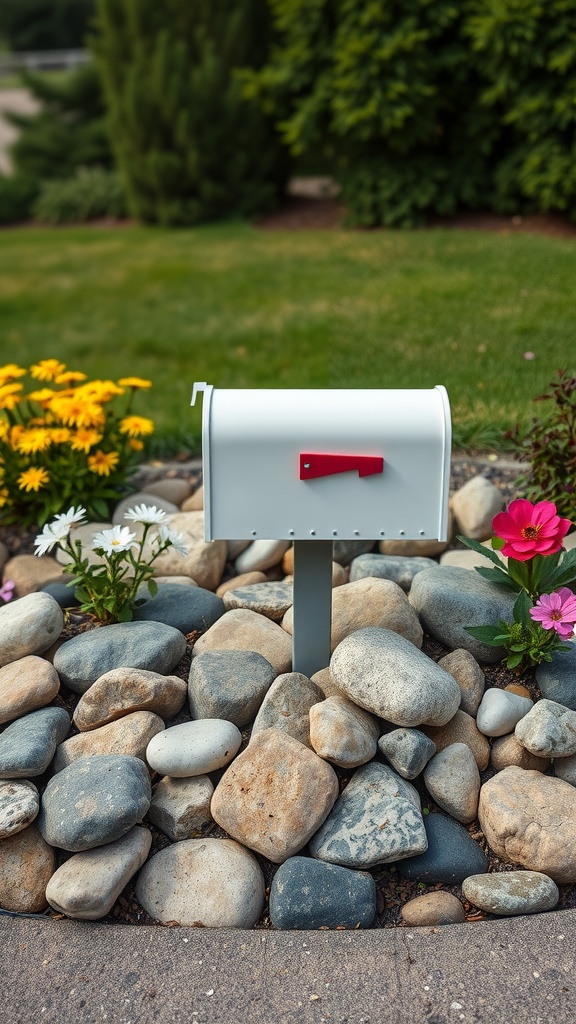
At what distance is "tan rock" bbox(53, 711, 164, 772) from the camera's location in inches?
96.1

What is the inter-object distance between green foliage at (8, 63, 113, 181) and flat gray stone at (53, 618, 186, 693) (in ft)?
38.6

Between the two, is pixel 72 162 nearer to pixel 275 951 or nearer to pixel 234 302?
pixel 234 302

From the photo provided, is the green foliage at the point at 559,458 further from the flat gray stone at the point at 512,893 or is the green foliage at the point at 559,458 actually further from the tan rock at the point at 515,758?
the flat gray stone at the point at 512,893

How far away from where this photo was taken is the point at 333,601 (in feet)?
9.36

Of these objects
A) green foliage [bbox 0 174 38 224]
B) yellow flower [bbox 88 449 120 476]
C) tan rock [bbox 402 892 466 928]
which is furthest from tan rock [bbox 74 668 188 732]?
green foliage [bbox 0 174 38 224]

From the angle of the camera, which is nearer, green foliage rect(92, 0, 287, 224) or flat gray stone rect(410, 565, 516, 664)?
flat gray stone rect(410, 565, 516, 664)

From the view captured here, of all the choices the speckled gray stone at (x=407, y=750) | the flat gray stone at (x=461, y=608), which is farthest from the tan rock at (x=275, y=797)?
the flat gray stone at (x=461, y=608)

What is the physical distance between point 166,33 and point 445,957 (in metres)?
9.72

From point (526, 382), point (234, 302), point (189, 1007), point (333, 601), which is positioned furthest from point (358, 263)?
point (189, 1007)

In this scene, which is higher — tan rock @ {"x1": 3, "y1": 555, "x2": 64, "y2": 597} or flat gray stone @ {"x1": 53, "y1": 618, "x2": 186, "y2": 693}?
flat gray stone @ {"x1": 53, "y1": 618, "x2": 186, "y2": 693}

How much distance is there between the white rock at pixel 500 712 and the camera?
246 cm

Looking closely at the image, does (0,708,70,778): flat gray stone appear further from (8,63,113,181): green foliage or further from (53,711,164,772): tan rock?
(8,63,113,181): green foliage

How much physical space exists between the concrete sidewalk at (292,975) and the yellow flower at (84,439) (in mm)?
1640

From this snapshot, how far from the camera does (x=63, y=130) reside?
13219 mm
